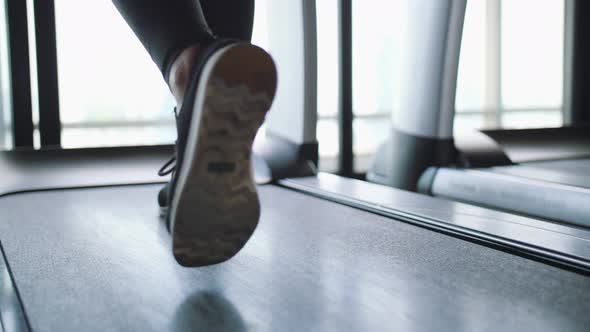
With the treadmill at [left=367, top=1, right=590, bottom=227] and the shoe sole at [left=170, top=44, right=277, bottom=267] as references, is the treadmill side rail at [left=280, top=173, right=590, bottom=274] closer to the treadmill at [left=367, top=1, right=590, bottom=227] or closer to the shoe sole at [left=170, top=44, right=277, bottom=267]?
the treadmill at [left=367, top=1, right=590, bottom=227]

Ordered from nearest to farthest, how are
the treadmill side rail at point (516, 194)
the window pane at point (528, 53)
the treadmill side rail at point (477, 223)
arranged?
1. the treadmill side rail at point (477, 223)
2. the treadmill side rail at point (516, 194)
3. the window pane at point (528, 53)

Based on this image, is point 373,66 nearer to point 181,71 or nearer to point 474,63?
point 474,63

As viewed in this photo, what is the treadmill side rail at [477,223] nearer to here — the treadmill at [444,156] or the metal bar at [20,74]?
the treadmill at [444,156]

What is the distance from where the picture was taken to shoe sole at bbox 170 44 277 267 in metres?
0.74

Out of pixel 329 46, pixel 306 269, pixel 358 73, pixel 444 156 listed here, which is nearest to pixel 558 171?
pixel 444 156

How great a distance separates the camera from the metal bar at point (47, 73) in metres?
2.16

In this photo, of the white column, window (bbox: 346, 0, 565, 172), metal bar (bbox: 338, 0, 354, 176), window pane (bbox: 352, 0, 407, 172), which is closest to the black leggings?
the white column

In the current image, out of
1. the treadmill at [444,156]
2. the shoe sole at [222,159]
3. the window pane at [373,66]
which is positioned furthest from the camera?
the window pane at [373,66]

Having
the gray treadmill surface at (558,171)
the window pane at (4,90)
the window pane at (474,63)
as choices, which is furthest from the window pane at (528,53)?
the window pane at (4,90)

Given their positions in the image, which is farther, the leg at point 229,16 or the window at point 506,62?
the window at point 506,62

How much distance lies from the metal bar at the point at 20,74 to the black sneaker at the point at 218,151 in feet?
5.24

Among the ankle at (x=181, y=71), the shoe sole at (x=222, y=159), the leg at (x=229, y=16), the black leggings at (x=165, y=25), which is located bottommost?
the shoe sole at (x=222, y=159)

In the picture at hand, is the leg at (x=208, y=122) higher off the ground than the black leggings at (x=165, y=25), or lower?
lower

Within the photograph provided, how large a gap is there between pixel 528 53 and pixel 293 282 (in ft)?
15.1
